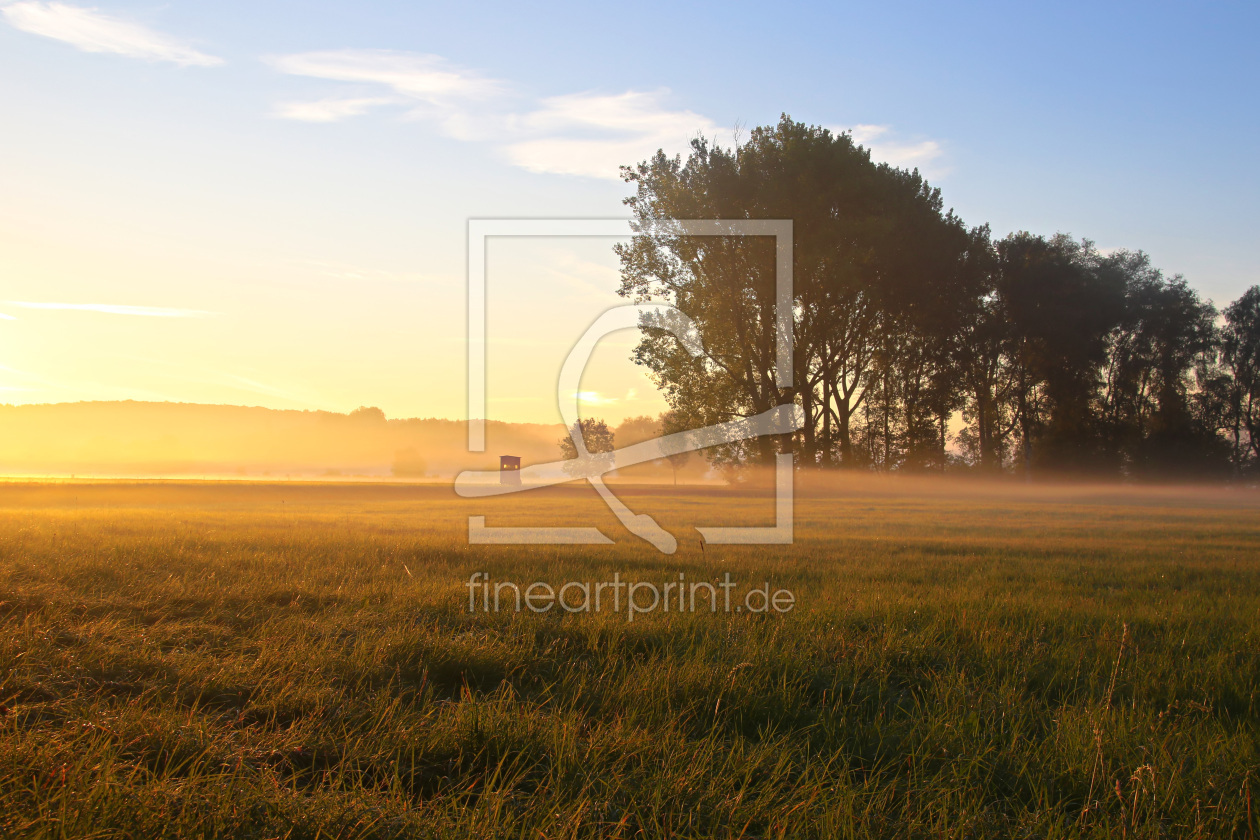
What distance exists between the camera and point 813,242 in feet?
106

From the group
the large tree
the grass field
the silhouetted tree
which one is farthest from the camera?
the silhouetted tree

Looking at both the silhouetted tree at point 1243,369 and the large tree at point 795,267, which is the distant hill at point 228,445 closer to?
the large tree at point 795,267

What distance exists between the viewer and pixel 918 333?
40969 mm

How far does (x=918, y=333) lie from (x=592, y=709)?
42154 millimetres

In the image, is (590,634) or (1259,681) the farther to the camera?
(590,634)

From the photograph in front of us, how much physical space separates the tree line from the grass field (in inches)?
1036

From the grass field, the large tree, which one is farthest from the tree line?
the grass field

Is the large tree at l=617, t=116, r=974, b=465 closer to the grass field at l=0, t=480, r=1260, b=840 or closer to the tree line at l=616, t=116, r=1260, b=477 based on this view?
the tree line at l=616, t=116, r=1260, b=477

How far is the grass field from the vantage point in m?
2.46

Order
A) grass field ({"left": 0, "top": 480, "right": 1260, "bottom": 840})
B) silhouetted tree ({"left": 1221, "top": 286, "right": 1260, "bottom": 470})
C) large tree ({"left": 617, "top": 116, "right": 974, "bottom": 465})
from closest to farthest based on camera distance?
grass field ({"left": 0, "top": 480, "right": 1260, "bottom": 840}) < large tree ({"left": 617, "top": 116, "right": 974, "bottom": 465}) < silhouetted tree ({"left": 1221, "top": 286, "right": 1260, "bottom": 470})

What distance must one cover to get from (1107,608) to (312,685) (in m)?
6.42

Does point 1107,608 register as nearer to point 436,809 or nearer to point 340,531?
point 436,809

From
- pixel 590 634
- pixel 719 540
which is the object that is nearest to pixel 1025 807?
pixel 590 634

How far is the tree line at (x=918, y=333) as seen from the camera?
3309 centimetres
